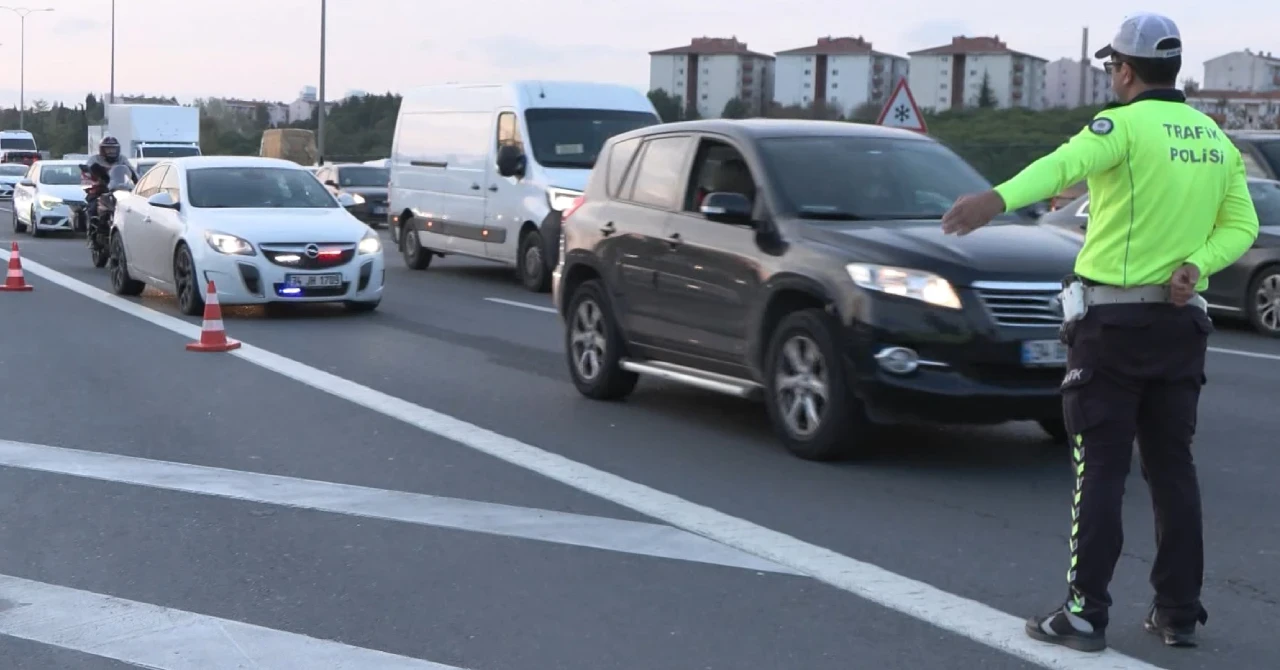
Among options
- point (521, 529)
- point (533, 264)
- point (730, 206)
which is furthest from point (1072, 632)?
point (533, 264)

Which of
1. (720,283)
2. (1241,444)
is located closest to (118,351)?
(720,283)

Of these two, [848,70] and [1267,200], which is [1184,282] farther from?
[848,70]

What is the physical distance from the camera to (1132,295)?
5.02 metres

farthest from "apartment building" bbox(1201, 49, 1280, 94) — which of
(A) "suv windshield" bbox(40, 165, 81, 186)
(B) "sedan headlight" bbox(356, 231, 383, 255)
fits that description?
(B) "sedan headlight" bbox(356, 231, 383, 255)

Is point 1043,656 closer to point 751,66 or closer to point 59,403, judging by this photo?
point 59,403

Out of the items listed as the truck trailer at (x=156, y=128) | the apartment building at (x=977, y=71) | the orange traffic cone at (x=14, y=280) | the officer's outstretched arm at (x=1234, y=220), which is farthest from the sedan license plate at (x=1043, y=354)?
the apartment building at (x=977, y=71)

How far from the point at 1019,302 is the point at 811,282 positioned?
1.02 meters

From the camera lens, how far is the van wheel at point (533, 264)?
1909 cm

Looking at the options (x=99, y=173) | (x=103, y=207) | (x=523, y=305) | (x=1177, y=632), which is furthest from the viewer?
(x=99, y=173)

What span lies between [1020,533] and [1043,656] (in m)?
1.82

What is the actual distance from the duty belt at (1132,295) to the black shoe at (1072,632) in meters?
0.92

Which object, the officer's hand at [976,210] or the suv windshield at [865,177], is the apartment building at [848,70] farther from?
the officer's hand at [976,210]

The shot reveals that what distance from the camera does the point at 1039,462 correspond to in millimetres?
8547

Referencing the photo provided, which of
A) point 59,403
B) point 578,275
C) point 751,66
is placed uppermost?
point 751,66
